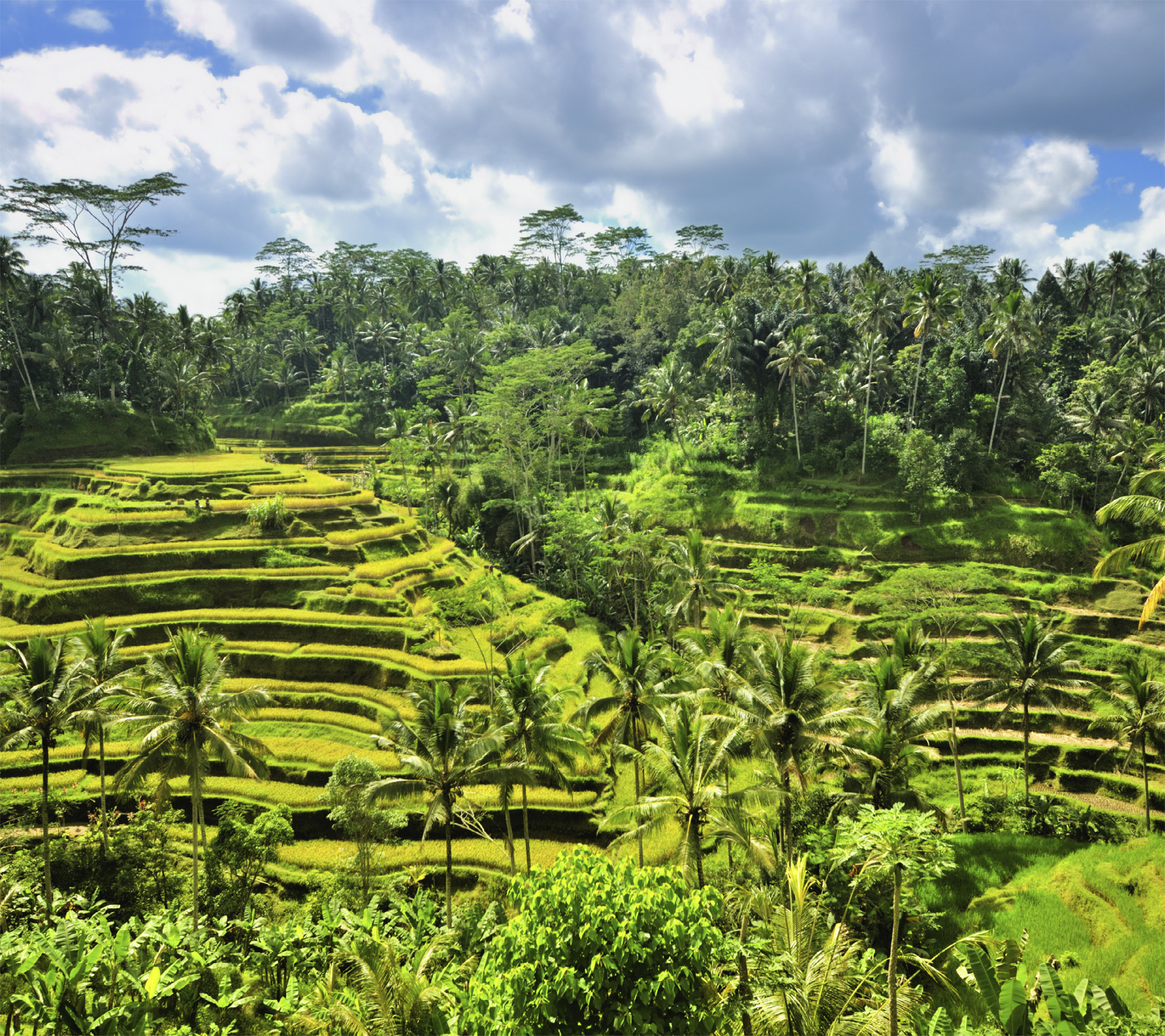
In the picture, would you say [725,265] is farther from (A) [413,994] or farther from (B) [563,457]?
(A) [413,994]

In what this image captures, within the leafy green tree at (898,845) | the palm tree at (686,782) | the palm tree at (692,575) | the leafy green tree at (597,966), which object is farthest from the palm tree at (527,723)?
the leafy green tree at (898,845)

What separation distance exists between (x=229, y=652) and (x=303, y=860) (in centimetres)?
1324

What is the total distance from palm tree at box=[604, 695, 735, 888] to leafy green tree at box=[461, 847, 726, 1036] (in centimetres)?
719

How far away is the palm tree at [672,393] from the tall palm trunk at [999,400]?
24.0 m

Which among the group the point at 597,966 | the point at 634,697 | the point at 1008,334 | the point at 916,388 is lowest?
the point at 634,697

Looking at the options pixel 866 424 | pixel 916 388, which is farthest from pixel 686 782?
pixel 916 388

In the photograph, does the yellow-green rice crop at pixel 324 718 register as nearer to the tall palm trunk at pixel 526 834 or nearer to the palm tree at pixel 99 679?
the palm tree at pixel 99 679

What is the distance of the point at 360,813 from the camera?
23.9 meters

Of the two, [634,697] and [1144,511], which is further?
[634,697]

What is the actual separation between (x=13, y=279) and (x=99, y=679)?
2083 inches

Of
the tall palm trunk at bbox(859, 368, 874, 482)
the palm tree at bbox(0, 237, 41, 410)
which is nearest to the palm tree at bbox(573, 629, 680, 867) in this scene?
the tall palm trunk at bbox(859, 368, 874, 482)

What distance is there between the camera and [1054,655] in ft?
96.4

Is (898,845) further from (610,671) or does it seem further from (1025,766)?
(1025,766)

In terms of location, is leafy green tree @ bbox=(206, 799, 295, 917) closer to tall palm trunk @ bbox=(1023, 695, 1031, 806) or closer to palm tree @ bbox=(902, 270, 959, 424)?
tall palm trunk @ bbox=(1023, 695, 1031, 806)
